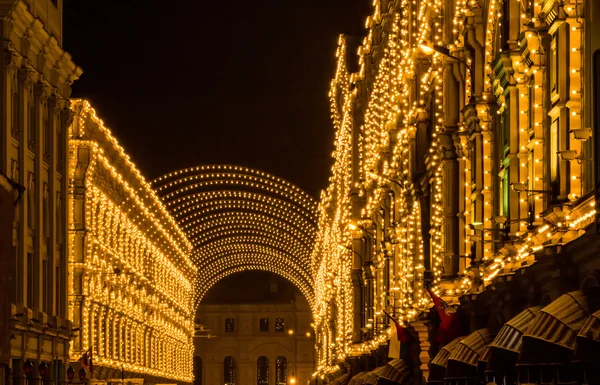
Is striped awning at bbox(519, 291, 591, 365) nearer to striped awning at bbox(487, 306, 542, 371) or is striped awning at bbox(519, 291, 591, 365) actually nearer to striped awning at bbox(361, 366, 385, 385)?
striped awning at bbox(487, 306, 542, 371)

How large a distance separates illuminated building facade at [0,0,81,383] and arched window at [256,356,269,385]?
125 meters

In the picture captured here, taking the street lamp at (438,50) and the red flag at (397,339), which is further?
the red flag at (397,339)

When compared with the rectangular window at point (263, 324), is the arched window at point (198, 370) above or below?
below

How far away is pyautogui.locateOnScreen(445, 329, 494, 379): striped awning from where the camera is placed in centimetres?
2750

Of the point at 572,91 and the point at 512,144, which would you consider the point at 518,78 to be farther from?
the point at 572,91

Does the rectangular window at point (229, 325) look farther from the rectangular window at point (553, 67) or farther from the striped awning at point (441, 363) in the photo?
the rectangular window at point (553, 67)

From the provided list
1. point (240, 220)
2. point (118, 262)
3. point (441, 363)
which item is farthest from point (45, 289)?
point (240, 220)

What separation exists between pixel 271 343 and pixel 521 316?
15772cm

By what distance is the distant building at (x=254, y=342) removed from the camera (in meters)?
178

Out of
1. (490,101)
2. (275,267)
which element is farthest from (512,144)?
(275,267)

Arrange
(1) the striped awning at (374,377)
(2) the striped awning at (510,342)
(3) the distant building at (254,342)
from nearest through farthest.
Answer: (2) the striped awning at (510,342)
(1) the striped awning at (374,377)
(3) the distant building at (254,342)

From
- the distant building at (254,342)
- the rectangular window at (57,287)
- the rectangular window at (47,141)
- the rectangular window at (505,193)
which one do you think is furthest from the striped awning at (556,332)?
the distant building at (254,342)

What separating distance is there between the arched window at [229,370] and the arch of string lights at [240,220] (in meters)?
35.5

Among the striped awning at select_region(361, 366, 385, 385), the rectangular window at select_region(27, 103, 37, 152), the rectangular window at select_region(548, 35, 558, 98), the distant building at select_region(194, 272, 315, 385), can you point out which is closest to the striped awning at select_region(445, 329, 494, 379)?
the rectangular window at select_region(548, 35, 558, 98)
